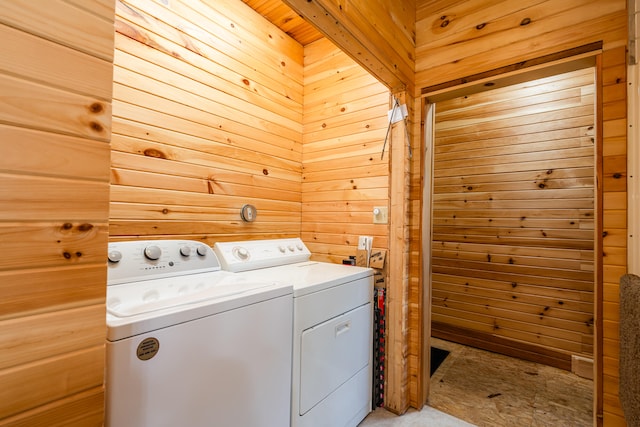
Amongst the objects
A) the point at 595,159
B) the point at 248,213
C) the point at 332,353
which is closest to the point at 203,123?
the point at 248,213

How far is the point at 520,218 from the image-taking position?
8.57 feet

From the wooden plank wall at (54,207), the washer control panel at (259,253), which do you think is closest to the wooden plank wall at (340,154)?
the washer control panel at (259,253)

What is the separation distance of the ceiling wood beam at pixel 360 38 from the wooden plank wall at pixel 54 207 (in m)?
0.84

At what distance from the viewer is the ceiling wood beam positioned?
1203 mm

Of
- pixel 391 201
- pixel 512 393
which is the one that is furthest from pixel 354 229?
pixel 512 393

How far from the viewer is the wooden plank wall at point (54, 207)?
1.65ft

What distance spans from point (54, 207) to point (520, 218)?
3.04m

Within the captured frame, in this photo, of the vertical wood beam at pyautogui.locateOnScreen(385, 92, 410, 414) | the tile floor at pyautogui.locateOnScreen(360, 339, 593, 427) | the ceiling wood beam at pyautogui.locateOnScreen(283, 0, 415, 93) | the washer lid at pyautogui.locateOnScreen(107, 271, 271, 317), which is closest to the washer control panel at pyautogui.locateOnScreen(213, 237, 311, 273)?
the washer lid at pyautogui.locateOnScreen(107, 271, 271, 317)

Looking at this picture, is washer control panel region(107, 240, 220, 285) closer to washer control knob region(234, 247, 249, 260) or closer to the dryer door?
washer control knob region(234, 247, 249, 260)

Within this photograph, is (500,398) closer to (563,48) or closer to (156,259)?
(563,48)

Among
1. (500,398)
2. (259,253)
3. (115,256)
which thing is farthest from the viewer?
(500,398)

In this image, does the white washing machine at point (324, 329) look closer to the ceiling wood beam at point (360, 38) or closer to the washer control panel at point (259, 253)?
the washer control panel at point (259, 253)

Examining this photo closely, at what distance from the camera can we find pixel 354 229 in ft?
7.01

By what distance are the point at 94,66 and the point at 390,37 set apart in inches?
58.7
